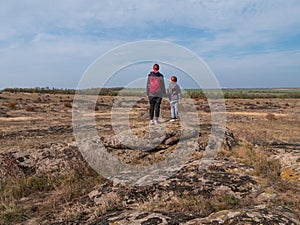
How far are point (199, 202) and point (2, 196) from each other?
418 centimetres

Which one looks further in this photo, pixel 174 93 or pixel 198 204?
pixel 174 93

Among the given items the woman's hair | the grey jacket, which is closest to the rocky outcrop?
the woman's hair

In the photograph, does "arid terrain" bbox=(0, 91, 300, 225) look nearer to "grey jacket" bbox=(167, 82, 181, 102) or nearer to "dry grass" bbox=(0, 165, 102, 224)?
"dry grass" bbox=(0, 165, 102, 224)

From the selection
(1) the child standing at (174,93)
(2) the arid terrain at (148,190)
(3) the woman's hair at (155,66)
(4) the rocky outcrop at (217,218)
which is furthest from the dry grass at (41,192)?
(1) the child standing at (174,93)

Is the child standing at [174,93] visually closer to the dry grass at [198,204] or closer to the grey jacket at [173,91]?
the grey jacket at [173,91]

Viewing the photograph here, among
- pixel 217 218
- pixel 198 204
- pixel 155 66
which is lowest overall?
pixel 198 204

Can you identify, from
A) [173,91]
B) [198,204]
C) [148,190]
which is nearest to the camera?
[198,204]

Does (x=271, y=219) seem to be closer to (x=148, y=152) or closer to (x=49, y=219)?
(x=49, y=219)

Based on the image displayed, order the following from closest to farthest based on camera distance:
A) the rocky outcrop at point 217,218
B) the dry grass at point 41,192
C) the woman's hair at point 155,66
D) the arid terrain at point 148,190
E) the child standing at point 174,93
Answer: the rocky outcrop at point 217,218 < the arid terrain at point 148,190 < the dry grass at point 41,192 < the woman's hair at point 155,66 < the child standing at point 174,93

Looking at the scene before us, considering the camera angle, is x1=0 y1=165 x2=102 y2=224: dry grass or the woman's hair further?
the woman's hair

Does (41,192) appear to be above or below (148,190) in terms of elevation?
below

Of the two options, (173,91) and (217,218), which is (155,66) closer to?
(173,91)

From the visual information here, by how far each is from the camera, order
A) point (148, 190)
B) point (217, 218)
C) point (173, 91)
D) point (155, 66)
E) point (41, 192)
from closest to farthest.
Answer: point (217, 218) → point (148, 190) → point (41, 192) → point (155, 66) → point (173, 91)

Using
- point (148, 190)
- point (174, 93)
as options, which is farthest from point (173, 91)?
point (148, 190)
